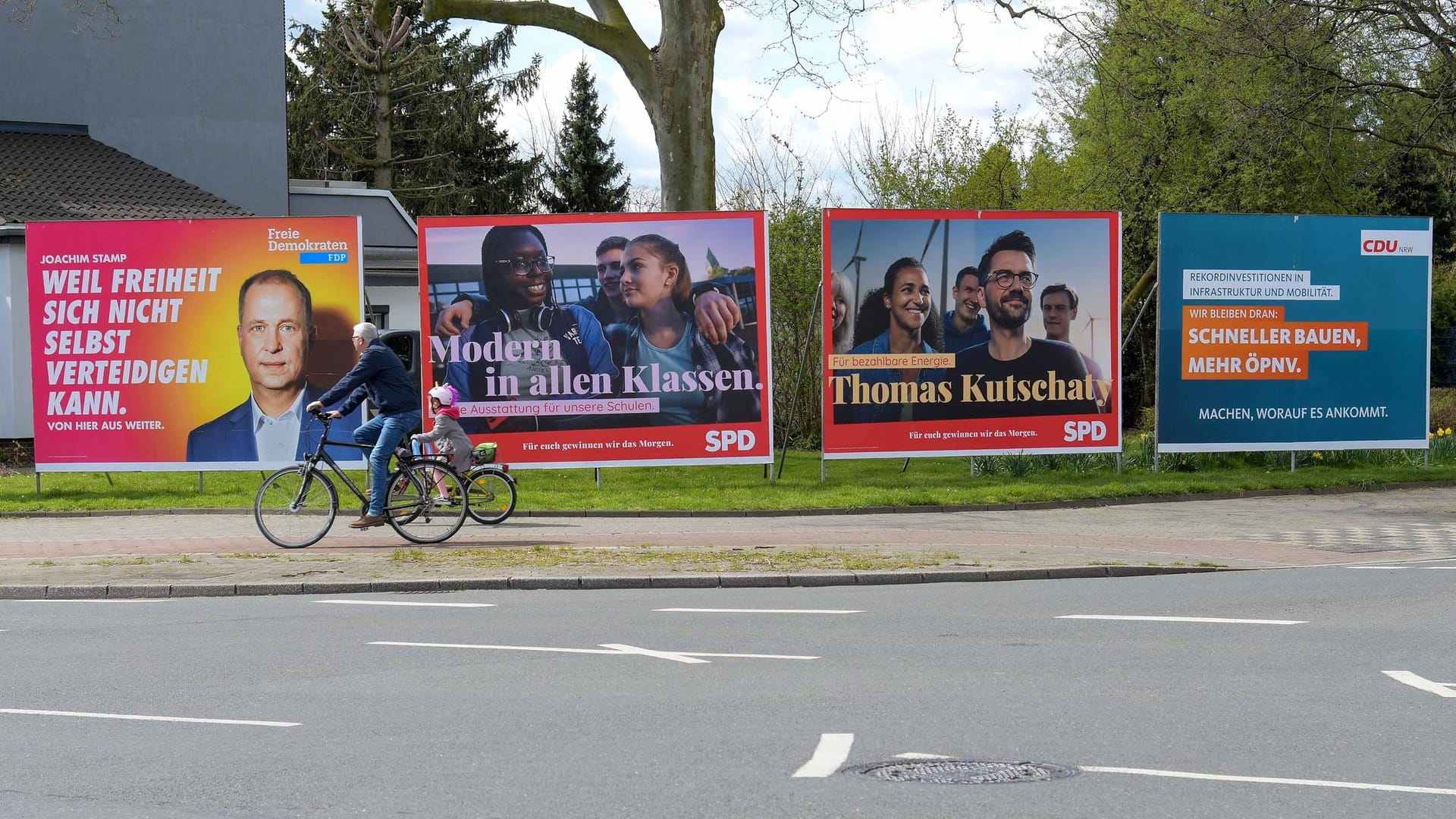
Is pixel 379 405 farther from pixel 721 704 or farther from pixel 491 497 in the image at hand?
pixel 721 704

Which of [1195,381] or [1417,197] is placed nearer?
[1195,381]

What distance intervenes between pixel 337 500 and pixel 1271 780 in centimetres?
978

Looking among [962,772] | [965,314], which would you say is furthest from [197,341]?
[962,772]

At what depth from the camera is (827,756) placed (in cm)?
577

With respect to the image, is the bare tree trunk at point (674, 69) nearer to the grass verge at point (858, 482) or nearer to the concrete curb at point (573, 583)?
the grass verge at point (858, 482)

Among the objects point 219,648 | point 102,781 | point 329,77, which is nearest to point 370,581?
point 219,648

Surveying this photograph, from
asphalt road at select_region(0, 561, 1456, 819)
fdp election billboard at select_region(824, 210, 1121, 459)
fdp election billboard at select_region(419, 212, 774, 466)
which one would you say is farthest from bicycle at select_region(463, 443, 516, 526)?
fdp election billboard at select_region(824, 210, 1121, 459)

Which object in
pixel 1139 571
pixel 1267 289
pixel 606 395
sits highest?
pixel 1267 289

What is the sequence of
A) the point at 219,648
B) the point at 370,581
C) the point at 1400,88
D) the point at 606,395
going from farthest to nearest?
the point at 1400,88
the point at 606,395
the point at 370,581
the point at 219,648

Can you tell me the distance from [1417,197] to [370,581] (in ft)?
125

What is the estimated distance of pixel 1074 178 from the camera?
109ft

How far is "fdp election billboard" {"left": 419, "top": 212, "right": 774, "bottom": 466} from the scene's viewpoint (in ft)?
58.5

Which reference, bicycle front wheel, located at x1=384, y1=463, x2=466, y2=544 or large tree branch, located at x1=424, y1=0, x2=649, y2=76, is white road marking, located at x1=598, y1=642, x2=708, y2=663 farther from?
large tree branch, located at x1=424, y1=0, x2=649, y2=76

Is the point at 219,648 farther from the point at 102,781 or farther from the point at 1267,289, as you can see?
the point at 1267,289
